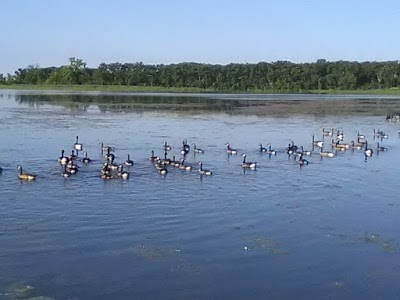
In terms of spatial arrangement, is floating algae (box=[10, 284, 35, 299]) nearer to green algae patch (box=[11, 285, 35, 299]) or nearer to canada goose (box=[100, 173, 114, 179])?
green algae patch (box=[11, 285, 35, 299])

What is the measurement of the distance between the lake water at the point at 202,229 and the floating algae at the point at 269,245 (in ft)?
0.08

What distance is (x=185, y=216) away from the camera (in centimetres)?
1797

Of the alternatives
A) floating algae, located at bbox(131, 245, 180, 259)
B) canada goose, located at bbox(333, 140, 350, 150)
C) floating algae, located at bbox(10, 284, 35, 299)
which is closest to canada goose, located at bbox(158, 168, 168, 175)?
floating algae, located at bbox(131, 245, 180, 259)

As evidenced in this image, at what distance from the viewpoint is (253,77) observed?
494 feet

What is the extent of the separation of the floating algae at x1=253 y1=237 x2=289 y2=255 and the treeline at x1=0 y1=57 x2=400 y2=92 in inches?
4998

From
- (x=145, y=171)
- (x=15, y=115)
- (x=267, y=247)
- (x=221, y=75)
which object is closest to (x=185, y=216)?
(x=267, y=247)

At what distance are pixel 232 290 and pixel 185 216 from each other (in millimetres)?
5554

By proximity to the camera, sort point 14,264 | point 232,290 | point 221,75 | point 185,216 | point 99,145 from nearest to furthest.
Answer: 1. point 232,290
2. point 14,264
3. point 185,216
4. point 99,145
5. point 221,75

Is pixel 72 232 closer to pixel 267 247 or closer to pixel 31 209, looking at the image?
pixel 31 209

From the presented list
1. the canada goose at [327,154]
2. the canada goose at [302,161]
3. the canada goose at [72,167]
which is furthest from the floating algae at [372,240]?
the canada goose at [327,154]

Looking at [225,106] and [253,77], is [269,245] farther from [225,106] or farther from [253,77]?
[253,77]

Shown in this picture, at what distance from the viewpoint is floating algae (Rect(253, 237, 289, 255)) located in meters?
15.1

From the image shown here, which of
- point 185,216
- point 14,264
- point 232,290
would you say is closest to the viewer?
point 232,290

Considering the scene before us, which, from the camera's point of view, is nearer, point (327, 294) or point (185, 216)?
point (327, 294)
